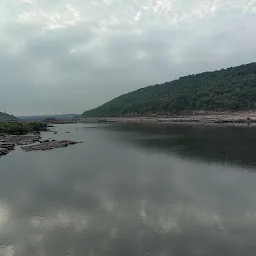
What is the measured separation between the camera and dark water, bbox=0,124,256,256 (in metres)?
15.6

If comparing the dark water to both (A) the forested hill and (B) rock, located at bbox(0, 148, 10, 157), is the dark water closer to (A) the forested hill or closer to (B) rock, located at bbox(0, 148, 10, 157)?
(B) rock, located at bbox(0, 148, 10, 157)

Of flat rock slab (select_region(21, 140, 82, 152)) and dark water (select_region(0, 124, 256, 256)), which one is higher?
flat rock slab (select_region(21, 140, 82, 152))

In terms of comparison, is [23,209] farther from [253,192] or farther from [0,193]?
[253,192]

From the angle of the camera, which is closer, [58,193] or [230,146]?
[58,193]

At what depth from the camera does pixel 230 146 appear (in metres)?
47.4

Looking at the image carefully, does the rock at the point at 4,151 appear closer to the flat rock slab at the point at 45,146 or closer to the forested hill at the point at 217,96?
the flat rock slab at the point at 45,146

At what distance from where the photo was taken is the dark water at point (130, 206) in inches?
615

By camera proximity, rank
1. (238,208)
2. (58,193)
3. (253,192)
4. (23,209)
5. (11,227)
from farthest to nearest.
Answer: (58,193)
(253,192)
(23,209)
(238,208)
(11,227)

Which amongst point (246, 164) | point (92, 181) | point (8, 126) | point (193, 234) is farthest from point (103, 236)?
point (8, 126)

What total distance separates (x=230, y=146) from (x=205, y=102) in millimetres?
92535

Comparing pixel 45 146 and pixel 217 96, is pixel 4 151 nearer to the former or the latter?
pixel 45 146

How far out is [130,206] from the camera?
21516mm

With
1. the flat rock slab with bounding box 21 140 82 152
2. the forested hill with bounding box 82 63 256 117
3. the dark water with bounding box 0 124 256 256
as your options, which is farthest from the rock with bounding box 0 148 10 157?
the forested hill with bounding box 82 63 256 117

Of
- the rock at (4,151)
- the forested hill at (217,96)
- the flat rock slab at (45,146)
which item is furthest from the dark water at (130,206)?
the forested hill at (217,96)
